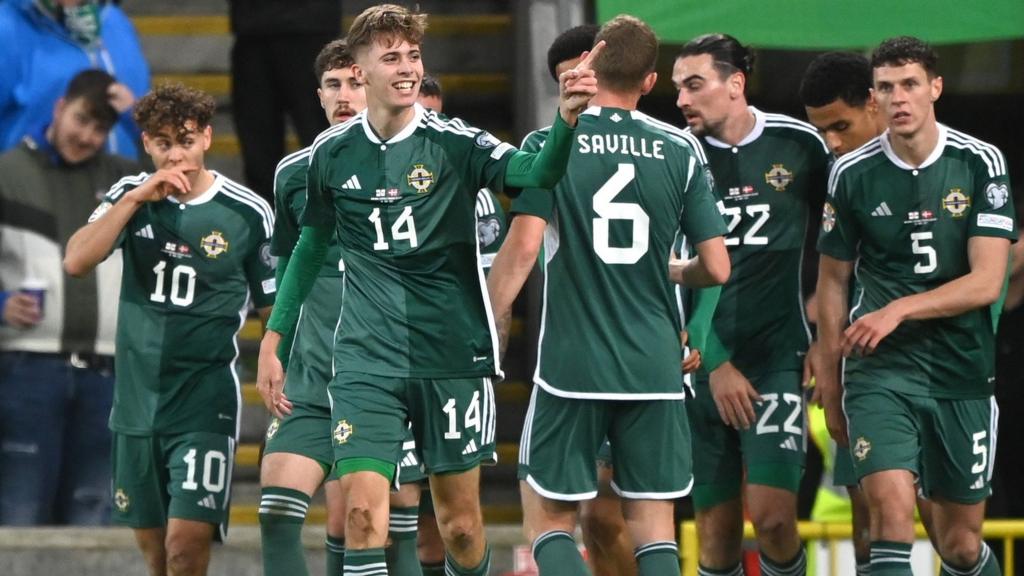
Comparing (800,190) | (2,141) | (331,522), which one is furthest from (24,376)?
(800,190)

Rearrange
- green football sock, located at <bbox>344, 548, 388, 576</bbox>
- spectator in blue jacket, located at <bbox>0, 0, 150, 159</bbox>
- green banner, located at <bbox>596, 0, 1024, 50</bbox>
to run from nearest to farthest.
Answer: green football sock, located at <bbox>344, 548, 388, 576</bbox> → green banner, located at <bbox>596, 0, 1024, 50</bbox> → spectator in blue jacket, located at <bbox>0, 0, 150, 159</bbox>

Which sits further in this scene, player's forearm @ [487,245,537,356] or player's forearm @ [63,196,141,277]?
player's forearm @ [63,196,141,277]

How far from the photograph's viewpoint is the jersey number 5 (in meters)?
7.89

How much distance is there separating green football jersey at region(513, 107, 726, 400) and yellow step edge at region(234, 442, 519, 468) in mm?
3923

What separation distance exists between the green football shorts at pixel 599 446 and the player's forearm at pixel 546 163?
2.77 ft

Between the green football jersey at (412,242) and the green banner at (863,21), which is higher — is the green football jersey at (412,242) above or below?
below

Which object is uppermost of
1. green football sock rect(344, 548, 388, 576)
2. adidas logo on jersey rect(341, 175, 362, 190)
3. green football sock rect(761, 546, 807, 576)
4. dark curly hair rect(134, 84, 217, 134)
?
dark curly hair rect(134, 84, 217, 134)

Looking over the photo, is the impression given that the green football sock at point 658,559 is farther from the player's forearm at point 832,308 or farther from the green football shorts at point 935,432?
the player's forearm at point 832,308

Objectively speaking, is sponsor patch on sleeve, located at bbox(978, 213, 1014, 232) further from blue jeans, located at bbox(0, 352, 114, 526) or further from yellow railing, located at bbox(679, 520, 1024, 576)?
blue jeans, located at bbox(0, 352, 114, 526)

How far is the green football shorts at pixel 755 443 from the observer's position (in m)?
9.11

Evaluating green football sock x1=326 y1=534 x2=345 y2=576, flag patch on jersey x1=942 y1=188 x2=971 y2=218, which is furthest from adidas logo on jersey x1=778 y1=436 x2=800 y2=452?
green football sock x1=326 y1=534 x2=345 y2=576

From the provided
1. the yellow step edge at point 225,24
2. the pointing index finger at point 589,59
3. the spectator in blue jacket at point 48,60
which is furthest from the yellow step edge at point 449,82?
the pointing index finger at point 589,59

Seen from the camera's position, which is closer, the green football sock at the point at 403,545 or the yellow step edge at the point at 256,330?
the green football sock at the point at 403,545

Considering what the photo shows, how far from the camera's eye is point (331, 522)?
29.9 feet
